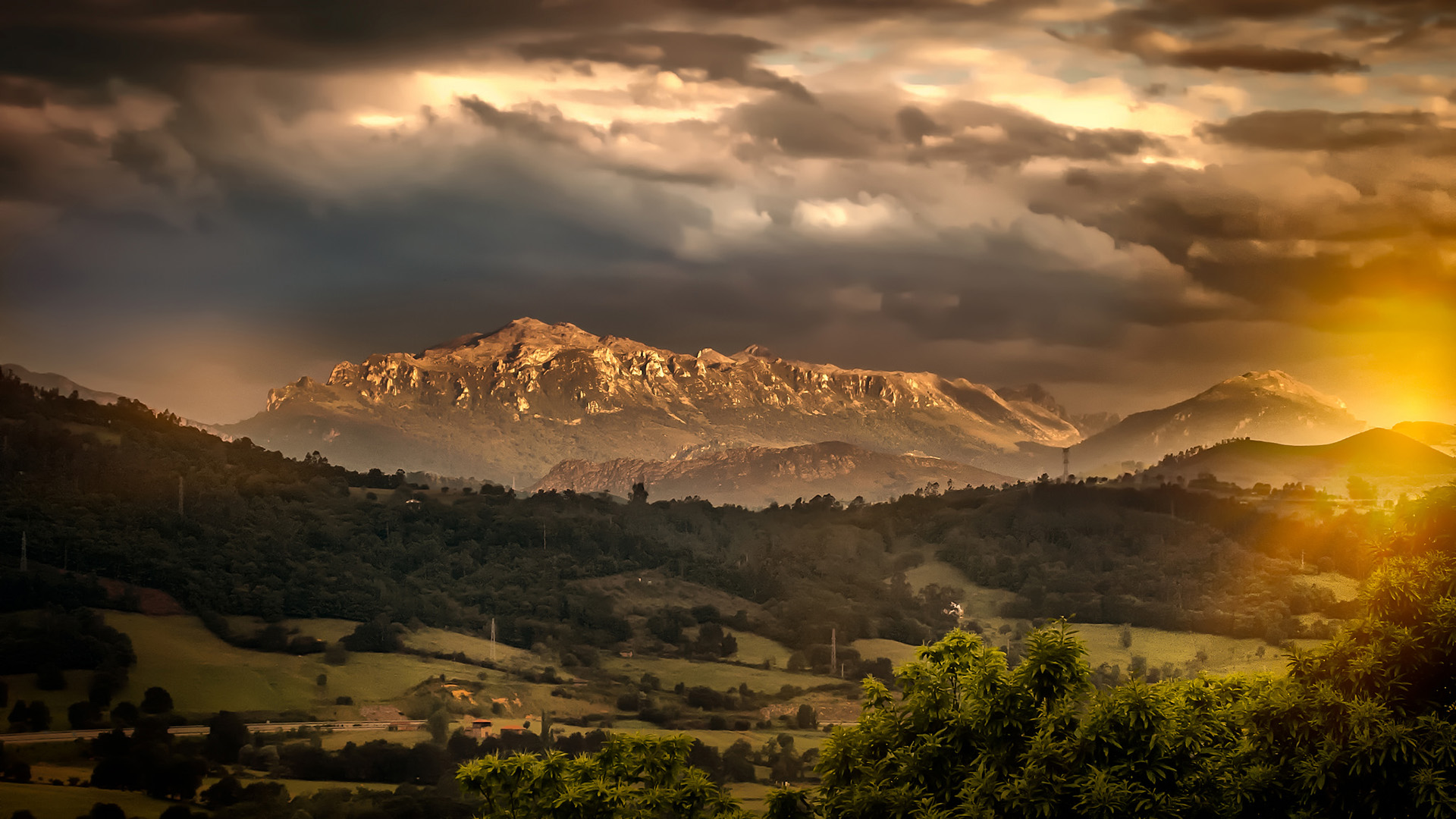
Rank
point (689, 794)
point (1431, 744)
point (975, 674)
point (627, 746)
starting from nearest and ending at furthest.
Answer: point (1431, 744) → point (975, 674) → point (689, 794) → point (627, 746)

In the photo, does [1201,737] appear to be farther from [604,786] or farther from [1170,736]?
[604,786]

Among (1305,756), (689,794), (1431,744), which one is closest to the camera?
(1431,744)

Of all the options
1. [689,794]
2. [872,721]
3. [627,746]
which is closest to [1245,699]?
[872,721]

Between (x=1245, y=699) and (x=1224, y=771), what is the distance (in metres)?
8.04

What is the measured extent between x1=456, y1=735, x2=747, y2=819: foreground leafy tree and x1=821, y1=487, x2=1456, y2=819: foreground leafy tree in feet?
21.4

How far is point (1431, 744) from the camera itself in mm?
37094

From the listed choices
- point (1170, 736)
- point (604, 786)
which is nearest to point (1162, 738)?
point (1170, 736)

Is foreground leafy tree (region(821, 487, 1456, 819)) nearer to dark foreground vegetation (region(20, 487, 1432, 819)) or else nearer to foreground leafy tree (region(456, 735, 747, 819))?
dark foreground vegetation (region(20, 487, 1432, 819))

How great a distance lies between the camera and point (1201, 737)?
44.3 meters

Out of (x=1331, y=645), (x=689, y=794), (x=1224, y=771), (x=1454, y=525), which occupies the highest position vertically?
(x=1454, y=525)

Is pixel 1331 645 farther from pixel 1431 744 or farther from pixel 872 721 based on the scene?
pixel 872 721

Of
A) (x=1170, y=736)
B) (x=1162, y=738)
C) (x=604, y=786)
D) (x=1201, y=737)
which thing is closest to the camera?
(x=1162, y=738)

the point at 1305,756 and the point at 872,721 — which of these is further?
the point at 872,721

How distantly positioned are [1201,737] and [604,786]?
23.9 meters
